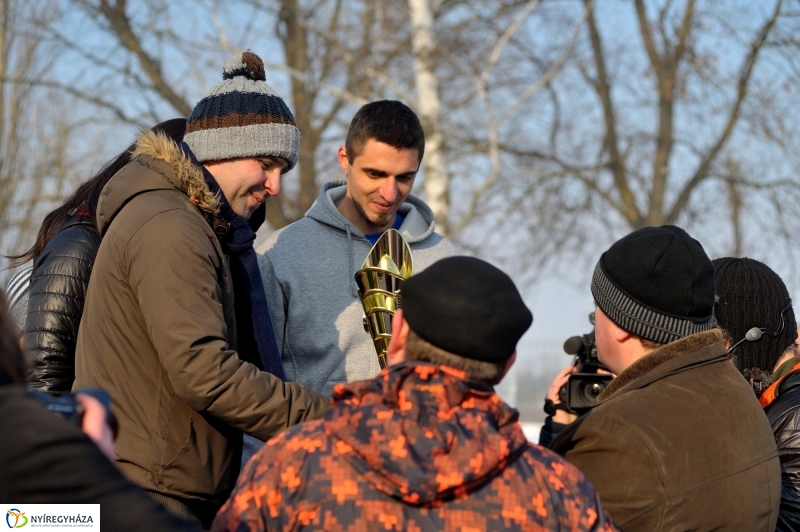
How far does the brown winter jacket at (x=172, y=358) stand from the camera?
2.55 m

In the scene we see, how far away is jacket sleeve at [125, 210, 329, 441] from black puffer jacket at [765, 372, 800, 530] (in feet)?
4.62

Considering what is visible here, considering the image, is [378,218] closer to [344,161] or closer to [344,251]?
[344,251]

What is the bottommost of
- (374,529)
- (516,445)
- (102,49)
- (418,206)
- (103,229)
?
(374,529)

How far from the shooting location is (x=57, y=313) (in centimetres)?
328

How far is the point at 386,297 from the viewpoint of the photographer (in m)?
3.22

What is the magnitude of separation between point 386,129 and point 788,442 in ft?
5.77

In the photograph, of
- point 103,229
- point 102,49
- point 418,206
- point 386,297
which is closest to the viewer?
point 103,229

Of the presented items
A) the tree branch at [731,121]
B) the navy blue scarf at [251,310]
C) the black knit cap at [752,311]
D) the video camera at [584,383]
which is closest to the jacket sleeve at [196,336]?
the navy blue scarf at [251,310]

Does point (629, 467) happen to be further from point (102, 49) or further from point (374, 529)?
point (102, 49)

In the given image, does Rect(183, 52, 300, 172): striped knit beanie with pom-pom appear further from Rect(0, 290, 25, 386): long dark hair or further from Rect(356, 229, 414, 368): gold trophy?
Rect(0, 290, 25, 386): long dark hair

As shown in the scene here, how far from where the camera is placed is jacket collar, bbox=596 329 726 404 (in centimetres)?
252

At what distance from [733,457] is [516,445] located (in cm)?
80

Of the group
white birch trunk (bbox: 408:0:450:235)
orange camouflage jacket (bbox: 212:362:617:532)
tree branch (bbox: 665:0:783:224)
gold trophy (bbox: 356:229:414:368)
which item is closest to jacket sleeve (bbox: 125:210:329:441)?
gold trophy (bbox: 356:229:414:368)

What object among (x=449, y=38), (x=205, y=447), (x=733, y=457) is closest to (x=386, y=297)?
(x=205, y=447)
